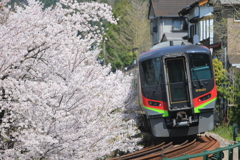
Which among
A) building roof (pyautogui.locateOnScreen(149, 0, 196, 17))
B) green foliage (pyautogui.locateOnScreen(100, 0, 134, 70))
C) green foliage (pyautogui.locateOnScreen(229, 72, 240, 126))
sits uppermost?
building roof (pyautogui.locateOnScreen(149, 0, 196, 17))

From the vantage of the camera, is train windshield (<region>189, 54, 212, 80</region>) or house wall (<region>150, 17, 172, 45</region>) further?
house wall (<region>150, 17, 172, 45</region>)

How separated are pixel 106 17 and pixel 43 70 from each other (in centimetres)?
292

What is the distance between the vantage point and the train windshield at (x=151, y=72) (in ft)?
38.0

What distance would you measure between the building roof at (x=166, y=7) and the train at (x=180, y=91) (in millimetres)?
31069

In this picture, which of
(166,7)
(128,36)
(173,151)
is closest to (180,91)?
(173,151)

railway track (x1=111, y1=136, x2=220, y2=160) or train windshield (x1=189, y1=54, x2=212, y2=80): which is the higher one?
train windshield (x1=189, y1=54, x2=212, y2=80)

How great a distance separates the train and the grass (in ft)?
10.5

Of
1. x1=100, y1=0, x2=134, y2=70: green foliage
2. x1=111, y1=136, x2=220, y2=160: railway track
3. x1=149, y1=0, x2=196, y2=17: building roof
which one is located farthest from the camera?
x1=100, y1=0, x2=134, y2=70: green foliage

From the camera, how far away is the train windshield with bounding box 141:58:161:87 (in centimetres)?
1159

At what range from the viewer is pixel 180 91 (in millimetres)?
11500

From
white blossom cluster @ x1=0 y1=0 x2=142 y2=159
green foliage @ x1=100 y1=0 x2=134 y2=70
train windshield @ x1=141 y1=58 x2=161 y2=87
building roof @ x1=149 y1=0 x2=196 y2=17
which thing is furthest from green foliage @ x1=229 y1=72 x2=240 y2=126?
green foliage @ x1=100 y1=0 x2=134 y2=70

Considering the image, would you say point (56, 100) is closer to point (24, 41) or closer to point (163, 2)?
point (24, 41)

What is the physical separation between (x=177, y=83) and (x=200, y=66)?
924 mm

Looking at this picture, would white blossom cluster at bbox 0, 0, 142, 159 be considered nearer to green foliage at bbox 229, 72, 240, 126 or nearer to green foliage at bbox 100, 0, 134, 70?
green foliage at bbox 229, 72, 240, 126
